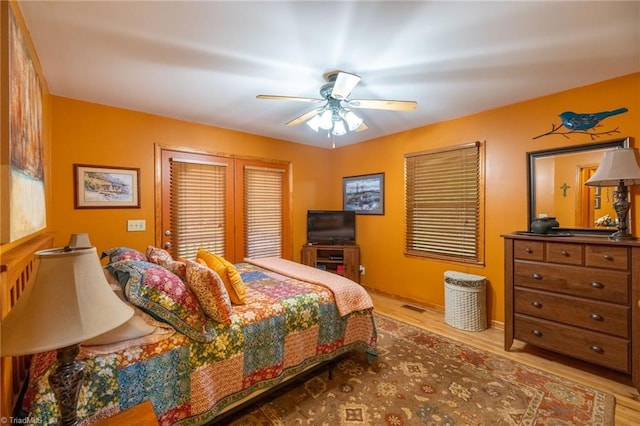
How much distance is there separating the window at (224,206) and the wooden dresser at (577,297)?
10.0 feet

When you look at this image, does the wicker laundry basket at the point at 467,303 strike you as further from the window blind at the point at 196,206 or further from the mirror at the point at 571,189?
the window blind at the point at 196,206

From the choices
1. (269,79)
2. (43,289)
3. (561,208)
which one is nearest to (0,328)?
(43,289)

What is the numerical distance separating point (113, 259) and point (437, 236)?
3.54 meters

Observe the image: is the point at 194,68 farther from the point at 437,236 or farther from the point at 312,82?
the point at 437,236

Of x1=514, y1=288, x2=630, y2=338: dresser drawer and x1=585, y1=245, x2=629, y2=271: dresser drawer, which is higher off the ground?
x1=585, y1=245, x2=629, y2=271: dresser drawer

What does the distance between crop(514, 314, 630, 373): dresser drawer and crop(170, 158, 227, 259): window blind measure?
3517 mm

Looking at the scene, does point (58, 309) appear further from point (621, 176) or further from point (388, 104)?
point (621, 176)

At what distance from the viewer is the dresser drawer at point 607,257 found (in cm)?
208

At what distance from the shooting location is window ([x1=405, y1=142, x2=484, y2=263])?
11.1ft

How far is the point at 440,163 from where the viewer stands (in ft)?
12.1

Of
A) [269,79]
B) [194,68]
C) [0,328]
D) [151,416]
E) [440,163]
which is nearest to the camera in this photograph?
[0,328]

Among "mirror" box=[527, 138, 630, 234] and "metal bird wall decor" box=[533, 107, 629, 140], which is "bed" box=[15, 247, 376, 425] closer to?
"mirror" box=[527, 138, 630, 234]

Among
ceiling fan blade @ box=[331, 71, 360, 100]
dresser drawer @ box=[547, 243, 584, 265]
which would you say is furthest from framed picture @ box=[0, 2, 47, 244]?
dresser drawer @ box=[547, 243, 584, 265]

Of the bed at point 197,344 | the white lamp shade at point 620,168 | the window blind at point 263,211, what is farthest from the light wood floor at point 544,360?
the window blind at point 263,211
